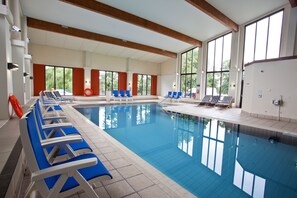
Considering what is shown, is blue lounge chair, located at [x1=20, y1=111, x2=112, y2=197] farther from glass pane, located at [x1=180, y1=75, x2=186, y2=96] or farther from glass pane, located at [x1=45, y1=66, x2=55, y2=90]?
glass pane, located at [x1=180, y1=75, x2=186, y2=96]

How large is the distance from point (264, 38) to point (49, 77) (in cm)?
1404

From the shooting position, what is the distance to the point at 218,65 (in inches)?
446

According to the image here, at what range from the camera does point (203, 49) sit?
12117 mm

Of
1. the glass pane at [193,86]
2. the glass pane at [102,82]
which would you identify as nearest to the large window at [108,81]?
the glass pane at [102,82]

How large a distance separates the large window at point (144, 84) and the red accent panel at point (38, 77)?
821cm

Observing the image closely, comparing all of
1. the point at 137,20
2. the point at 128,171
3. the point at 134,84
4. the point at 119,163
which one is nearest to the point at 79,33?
the point at 137,20

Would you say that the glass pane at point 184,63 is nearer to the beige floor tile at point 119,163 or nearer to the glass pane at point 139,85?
the glass pane at point 139,85

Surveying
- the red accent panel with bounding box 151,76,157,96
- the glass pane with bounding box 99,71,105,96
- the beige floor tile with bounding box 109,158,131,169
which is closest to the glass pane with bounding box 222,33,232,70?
the red accent panel with bounding box 151,76,157,96

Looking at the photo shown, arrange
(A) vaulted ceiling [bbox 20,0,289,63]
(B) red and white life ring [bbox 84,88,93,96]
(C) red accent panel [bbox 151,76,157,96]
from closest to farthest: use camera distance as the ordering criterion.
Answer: (A) vaulted ceiling [bbox 20,0,289,63] < (B) red and white life ring [bbox 84,88,93,96] < (C) red accent panel [bbox 151,76,157,96]

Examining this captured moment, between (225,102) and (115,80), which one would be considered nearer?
(225,102)

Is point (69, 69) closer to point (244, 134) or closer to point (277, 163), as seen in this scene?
point (244, 134)

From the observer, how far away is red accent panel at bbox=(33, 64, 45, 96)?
11462 millimetres

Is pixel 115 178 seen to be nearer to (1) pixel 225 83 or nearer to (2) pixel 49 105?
(2) pixel 49 105

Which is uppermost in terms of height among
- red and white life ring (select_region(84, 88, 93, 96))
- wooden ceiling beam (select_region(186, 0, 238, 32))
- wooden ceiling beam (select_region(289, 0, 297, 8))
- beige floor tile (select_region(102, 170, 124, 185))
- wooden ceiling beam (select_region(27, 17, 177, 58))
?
wooden ceiling beam (select_region(289, 0, 297, 8))
